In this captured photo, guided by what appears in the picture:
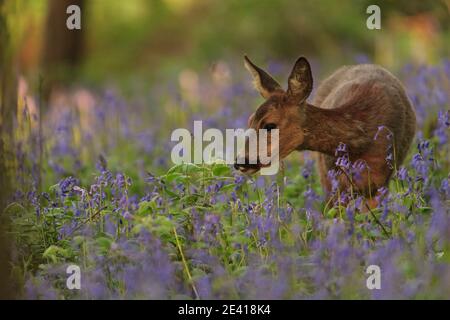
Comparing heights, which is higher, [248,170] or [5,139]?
[5,139]

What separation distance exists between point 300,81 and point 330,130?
18.1 inches

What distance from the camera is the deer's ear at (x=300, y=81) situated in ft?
20.1

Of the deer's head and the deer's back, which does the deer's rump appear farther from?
the deer's head

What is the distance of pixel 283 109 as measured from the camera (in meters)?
6.29

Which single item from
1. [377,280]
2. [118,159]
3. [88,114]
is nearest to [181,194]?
[377,280]

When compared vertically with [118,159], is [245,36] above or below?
above

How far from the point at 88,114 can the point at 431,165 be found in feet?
19.0

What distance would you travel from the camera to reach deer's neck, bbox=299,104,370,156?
643 cm

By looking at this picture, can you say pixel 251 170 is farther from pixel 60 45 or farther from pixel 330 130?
pixel 60 45

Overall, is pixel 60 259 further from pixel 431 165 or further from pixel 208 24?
pixel 208 24

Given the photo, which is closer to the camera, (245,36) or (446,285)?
(446,285)

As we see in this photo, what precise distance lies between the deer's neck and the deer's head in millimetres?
68

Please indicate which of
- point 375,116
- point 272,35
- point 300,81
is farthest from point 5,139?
point 272,35

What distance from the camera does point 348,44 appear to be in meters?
15.9
